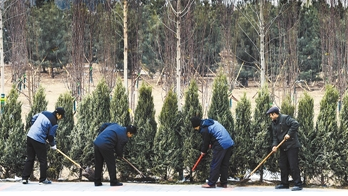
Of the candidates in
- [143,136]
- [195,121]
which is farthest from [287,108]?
[143,136]

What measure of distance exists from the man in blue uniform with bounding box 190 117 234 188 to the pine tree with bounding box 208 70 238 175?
71cm

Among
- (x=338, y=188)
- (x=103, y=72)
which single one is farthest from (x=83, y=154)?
(x=103, y=72)

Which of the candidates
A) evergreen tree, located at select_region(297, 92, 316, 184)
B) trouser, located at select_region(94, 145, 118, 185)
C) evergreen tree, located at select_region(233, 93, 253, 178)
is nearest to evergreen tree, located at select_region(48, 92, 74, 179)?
trouser, located at select_region(94, 145, 118, 185)

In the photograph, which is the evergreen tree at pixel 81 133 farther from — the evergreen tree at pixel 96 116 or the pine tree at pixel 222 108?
the pine tree at pixel 222 108

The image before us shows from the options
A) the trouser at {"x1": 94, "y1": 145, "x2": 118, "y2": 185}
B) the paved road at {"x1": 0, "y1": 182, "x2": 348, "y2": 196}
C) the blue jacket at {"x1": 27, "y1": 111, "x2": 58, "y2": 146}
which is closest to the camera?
the paved road at {"x1": 0, "y1": 182, "x2": 348, "y2": 196}

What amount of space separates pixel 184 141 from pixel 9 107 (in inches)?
132

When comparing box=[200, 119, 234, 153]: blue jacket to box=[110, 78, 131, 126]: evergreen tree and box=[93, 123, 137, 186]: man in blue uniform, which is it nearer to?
box=[93, 123, 137, 186]: man in blue uniform

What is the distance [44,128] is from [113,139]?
1.22 meters

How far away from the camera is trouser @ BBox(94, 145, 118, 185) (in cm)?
1099

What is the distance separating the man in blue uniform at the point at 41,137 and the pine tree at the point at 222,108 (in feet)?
8.95

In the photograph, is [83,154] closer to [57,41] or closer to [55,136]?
[55,136]

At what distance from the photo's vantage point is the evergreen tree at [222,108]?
11.8m

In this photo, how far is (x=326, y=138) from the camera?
449 inches

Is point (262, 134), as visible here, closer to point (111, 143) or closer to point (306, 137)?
point (306, 137)
